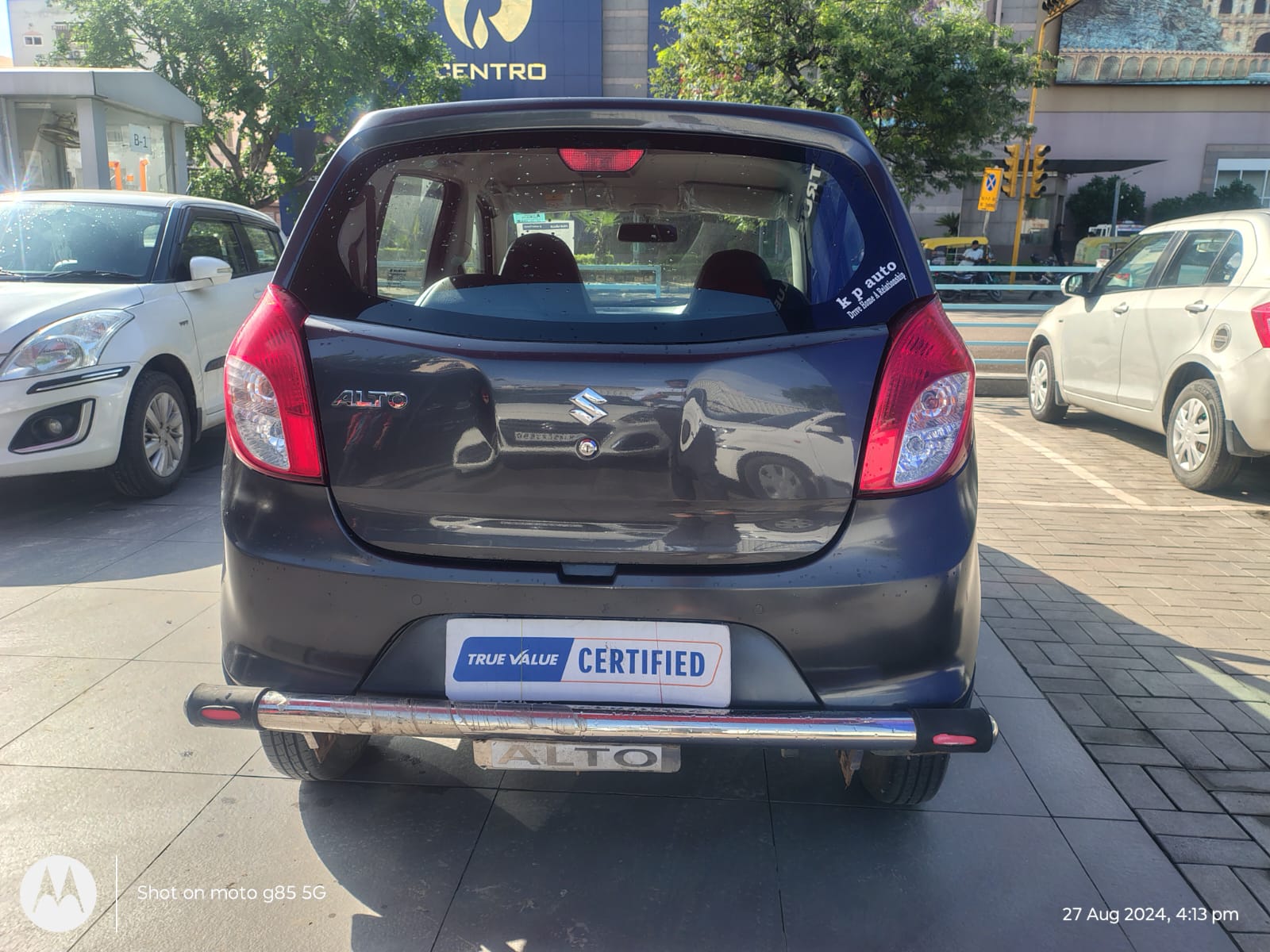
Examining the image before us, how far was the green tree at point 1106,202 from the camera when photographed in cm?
3834

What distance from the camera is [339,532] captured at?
6.89 ft

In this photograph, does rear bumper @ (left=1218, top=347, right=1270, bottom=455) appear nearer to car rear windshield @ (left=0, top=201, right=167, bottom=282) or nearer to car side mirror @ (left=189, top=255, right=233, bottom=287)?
car side mirror @ (left=189, top=255, right=233, bottom=287)

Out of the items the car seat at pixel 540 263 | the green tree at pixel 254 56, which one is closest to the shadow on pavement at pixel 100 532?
the car seat at pixel 540 263

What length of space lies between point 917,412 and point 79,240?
579cm

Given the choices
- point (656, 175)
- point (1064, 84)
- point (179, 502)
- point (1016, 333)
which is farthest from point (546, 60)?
point (656, 175)

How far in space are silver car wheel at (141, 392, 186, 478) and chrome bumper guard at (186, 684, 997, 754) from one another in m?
4.21

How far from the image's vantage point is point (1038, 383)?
914 cm

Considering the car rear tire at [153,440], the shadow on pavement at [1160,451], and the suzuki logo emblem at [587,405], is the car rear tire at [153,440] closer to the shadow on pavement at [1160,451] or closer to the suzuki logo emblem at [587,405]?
the suzuki logo emblem at [587,405]

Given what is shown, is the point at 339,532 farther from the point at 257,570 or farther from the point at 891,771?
the point at 891,771

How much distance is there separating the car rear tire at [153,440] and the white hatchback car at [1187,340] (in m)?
6.30

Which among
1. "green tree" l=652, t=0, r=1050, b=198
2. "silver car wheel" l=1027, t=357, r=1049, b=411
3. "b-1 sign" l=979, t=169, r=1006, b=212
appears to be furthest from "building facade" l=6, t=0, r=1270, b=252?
"silver car wheel" l=1027, t=357, r=1049, b=411

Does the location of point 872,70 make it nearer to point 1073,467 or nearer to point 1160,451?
point 1160,451

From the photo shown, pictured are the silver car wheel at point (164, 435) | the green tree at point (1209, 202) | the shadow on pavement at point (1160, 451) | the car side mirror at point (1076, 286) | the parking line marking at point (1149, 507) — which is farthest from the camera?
the green tree at point (1209, 202)

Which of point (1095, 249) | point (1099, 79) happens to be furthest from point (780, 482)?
point (1099, 79)
